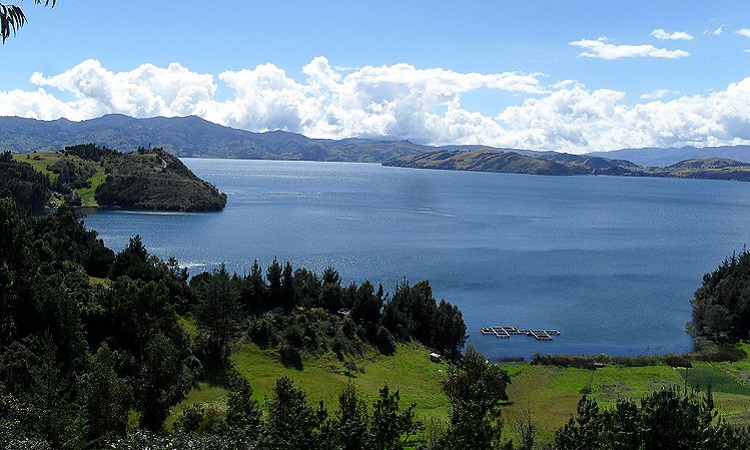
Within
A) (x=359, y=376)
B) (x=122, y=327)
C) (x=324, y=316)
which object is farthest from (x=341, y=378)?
(x=122, y=327)

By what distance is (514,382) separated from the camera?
61656 mm

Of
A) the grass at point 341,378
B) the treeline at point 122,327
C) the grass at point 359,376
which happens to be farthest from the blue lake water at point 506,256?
the treeline at point 122,327

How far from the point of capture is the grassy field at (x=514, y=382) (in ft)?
158

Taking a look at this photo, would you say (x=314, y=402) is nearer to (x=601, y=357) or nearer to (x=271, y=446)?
(x=271, y=446)

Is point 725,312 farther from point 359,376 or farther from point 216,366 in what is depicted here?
point 216,366

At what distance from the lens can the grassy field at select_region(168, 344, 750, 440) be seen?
4809 centimetres

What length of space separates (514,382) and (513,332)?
726 inches

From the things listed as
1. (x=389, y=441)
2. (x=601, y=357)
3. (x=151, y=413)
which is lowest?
(x=601, y=357)

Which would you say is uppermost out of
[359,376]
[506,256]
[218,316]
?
[218,316]

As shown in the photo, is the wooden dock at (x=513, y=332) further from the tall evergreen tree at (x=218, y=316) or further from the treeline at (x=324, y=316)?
the tall evergreen tree at (x=218, y=316)

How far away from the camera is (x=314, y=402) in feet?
153

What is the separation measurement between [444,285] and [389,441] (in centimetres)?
7723

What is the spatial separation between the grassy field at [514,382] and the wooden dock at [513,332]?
439 inches

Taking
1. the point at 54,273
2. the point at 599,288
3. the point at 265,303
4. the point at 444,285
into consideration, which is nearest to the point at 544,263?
the point at 599,288
